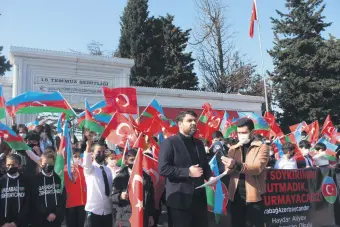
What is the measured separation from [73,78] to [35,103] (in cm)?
857

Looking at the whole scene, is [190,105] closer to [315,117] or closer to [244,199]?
[315,117]

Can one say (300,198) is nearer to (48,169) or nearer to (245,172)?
(245,172)

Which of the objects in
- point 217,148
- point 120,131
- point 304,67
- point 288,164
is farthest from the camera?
point 304,67

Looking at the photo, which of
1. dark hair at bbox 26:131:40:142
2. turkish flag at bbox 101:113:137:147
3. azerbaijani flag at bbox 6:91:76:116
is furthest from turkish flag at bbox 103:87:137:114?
dark hair at bbox 26:131:40:142

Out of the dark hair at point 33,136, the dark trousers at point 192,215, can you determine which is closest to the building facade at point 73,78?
the dark hair at point 33,136

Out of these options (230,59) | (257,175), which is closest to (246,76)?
(230,59)

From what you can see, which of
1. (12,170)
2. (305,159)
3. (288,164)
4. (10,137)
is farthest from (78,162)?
(305,159)

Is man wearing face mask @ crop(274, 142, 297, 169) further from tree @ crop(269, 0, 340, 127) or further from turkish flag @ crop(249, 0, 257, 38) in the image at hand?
tree @ crop(269, 0, 340, 127)

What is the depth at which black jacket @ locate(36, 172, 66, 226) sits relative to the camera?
18.5 ft

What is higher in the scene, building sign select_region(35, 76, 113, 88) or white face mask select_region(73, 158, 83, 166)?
building sign select_region(35, 76, 113, 88)

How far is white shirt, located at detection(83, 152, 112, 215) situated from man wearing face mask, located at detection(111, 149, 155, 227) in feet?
0.52

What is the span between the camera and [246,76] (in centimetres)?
3831

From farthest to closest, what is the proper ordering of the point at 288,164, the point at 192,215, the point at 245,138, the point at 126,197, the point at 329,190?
the point at 288,164
the point at 329,190
the point at 126,197
the point at 245,138
the point at 192,215

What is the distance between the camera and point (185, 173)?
167 inches
